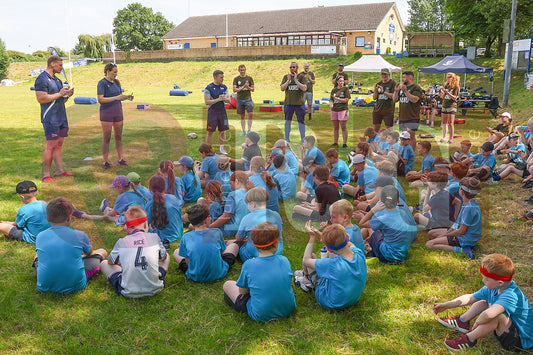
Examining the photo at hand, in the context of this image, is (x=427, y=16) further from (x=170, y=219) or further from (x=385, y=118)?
(x=170, y=219)

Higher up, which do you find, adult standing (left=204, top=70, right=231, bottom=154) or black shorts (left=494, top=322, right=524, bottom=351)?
adult standing (left=204, top=70, right=231, bottom=154)

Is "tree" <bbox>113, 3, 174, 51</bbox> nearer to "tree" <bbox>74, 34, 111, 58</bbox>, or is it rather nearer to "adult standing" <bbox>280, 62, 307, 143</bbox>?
"tree" <bbox>74, 34, 111, 58</bbox>

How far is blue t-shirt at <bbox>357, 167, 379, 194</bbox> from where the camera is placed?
23.2 feet

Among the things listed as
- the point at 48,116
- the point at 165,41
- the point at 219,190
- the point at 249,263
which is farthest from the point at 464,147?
the point at 165,41

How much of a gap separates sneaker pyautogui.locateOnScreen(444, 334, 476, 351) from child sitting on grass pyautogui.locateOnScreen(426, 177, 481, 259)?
198 centimetres

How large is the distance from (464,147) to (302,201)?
4048 mm

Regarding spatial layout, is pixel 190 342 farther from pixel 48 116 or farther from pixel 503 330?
pixel 48 116

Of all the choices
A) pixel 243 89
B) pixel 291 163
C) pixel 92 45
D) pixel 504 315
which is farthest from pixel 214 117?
pixel 92 45

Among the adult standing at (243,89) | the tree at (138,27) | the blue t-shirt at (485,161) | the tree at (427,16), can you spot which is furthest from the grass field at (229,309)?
the tree at (427,16)

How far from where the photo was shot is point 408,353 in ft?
11.5

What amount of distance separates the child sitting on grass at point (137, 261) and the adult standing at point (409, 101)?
26.2 feet

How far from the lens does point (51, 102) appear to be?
8.19 meters

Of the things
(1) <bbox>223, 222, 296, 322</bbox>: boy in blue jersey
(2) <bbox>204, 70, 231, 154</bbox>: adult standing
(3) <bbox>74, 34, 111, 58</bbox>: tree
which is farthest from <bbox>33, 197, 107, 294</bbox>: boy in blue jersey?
(3) <bbox>74, 34, 111, 58</bbox>: tree

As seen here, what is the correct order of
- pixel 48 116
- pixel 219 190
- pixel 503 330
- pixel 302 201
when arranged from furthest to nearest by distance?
pixel 48 116 → pixel 302 201 → pixel 219 190 → pixel 503 330
